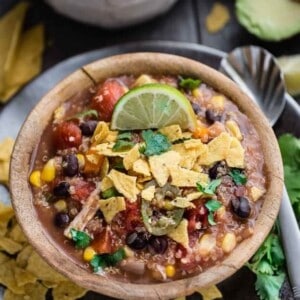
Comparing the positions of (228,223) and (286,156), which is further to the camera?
(286,156)

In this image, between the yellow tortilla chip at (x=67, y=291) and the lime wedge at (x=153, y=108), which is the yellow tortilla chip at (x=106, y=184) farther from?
the yellow tortilla chip at (x=67, y=291)

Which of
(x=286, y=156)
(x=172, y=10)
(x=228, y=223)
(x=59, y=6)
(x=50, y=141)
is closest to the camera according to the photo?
(x=228, y=223)

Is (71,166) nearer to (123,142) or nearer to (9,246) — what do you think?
(123,142)

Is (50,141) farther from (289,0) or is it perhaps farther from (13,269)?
(289,0)

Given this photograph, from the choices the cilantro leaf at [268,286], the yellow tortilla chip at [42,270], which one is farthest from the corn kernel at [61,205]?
the cilantro leaf at [268,286]

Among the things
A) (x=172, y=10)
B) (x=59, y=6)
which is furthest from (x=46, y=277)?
(x=172, y=10)

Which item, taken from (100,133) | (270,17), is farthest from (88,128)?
(270,17)
